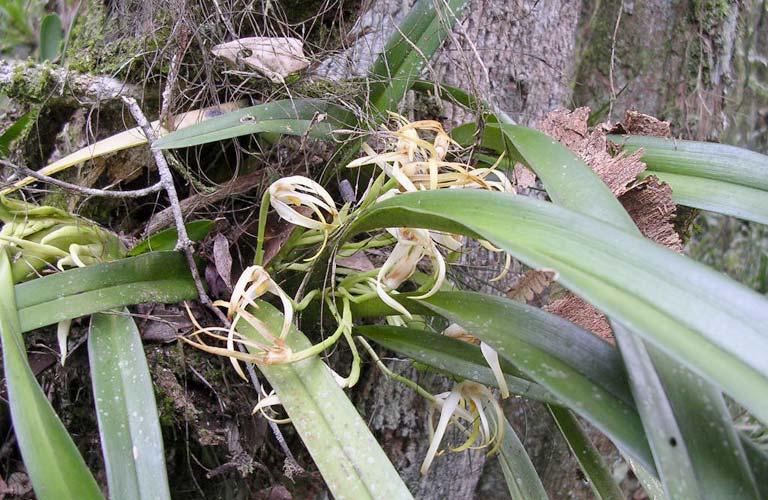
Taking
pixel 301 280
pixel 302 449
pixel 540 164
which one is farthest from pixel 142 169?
pixel 540 164

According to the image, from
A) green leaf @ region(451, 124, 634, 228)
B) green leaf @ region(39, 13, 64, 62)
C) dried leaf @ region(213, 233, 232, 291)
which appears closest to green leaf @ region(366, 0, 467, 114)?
green leaf @ region(451, 124, 634, 228)

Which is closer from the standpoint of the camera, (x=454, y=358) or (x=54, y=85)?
(x=454, y=358)

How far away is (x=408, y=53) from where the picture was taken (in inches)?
29.1

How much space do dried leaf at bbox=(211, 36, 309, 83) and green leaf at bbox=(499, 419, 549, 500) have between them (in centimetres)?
47

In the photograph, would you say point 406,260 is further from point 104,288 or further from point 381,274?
point 104,288

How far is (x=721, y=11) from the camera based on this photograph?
1.18 m

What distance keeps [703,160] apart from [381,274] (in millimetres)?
375

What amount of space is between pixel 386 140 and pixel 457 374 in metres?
0.29

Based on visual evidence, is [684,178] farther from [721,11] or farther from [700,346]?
[721,11]

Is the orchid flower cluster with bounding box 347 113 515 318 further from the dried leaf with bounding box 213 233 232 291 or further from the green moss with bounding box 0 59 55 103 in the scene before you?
the green moss with bounding box 0 59 55 103

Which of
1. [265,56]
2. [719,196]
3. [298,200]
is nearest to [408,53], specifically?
[265,56]

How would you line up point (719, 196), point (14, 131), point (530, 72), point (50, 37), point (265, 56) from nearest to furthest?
point (719, 196)
point (265, 56)
point (14, 131)
point (530, 72)
point (50, 37)

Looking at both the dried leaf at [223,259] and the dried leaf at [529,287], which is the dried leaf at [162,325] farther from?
the dried leaf at [529,287]

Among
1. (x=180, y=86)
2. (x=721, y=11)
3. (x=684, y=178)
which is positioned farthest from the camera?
(x=721, y=11)
